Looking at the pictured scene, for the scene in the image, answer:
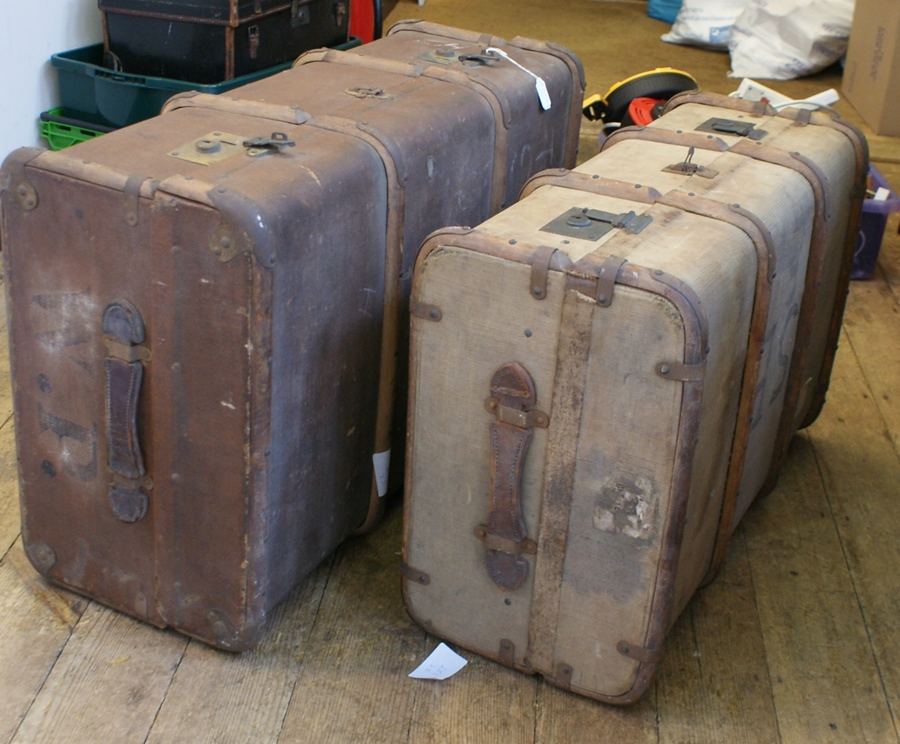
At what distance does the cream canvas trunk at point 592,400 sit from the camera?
60.1 inches

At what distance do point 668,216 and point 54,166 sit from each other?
2.90ft

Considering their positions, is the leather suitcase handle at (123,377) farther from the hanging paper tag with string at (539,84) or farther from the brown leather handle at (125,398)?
the hanging paper tag with string at (539,84)

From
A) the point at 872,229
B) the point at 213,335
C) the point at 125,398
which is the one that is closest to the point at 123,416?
the point at 125,398

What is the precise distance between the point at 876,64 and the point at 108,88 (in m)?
2.58

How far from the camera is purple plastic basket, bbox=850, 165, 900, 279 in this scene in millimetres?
3150

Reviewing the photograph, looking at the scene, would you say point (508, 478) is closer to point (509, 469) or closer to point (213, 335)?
point (509, 469)

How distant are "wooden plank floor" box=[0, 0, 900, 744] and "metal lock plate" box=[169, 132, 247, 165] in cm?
76

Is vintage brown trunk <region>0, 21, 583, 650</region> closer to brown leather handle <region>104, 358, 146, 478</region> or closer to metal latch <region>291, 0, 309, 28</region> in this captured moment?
brown leather handle <region>104, 358, 146, 478</region>

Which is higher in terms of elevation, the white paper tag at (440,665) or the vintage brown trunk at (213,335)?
the vintage brown trunk at (213,335)

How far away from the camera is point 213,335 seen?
159cm

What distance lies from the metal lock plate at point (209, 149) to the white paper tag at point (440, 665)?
835mm

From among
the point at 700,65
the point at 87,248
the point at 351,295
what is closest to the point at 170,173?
the point at 87,248

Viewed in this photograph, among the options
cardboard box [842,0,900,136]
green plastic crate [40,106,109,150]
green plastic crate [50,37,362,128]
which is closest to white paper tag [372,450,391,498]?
green plastic crate [50,37,362,128]

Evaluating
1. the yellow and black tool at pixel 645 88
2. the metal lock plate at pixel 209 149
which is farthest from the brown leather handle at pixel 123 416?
the yellow and black tool at pixel 645 88
